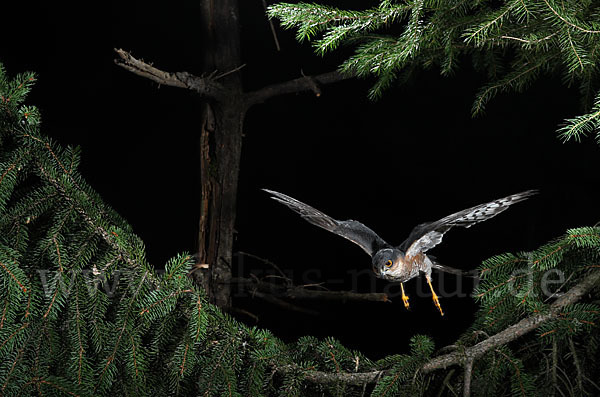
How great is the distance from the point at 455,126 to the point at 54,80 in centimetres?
144

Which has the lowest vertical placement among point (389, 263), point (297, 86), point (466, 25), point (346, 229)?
point (389, 263)

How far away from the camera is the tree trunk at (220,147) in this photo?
1529mm

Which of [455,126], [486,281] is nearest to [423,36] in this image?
Result: [486,281]

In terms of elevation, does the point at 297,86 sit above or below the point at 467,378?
above

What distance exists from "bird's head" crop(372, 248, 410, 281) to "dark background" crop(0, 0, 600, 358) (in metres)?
0.65

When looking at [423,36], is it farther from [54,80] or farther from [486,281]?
[54,80]

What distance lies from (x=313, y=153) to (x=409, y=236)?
0.83 metres

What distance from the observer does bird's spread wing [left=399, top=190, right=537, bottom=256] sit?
40.8 inches

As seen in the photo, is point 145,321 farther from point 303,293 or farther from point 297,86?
point 297,86

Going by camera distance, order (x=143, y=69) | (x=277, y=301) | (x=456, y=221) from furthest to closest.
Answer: (x=277, y=301) → (x=143, y=69) → (x=456, y=221)

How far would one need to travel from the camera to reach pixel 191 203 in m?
2.02

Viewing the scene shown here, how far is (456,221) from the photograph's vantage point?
1060mm

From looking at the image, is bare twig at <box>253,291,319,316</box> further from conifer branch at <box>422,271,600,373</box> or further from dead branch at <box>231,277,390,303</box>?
conifer branch at <box>422,271,600,373</box>

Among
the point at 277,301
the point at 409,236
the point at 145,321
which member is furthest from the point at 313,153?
the point at 145,321
